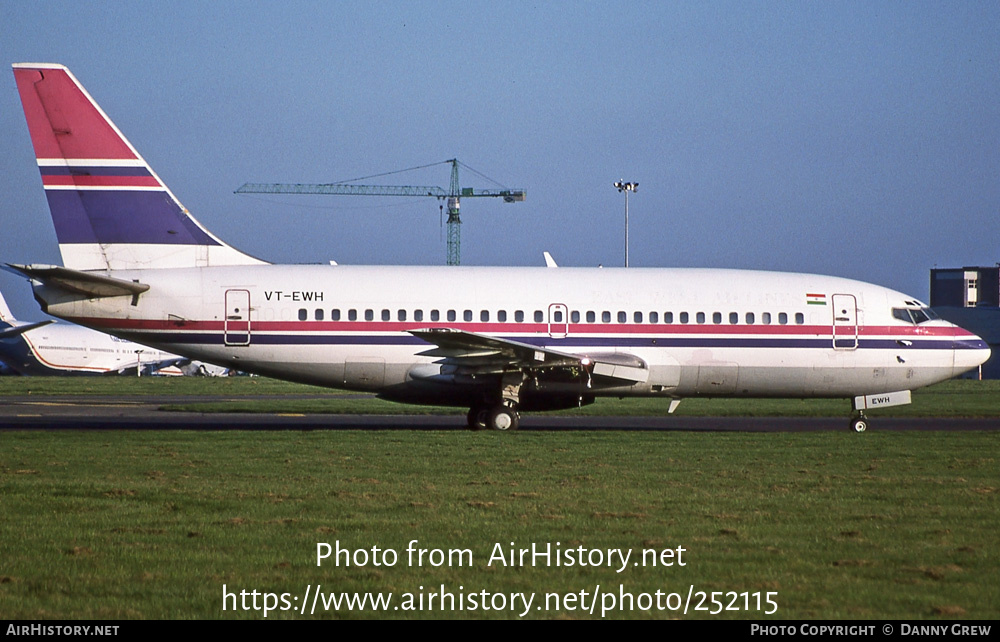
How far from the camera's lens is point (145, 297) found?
2414cm

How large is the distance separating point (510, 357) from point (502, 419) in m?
1.56

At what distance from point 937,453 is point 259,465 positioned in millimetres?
11571

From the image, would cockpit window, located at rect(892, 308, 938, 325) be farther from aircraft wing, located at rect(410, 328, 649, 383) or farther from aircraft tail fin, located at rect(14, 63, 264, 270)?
aircraft tail fin, located at rect(14, 63, 264, 270)

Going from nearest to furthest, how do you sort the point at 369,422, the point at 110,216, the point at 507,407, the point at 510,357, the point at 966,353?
1. the point at 510,357
2. the point at 110,216
3. the point at 507,407
4. the point at 966,353
5. the point at 369,422

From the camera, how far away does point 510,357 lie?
2419 centimetres

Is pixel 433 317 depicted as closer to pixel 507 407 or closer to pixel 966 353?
pixel 507 407

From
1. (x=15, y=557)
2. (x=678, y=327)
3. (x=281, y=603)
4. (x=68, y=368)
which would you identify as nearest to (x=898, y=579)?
(x=281, y=603)

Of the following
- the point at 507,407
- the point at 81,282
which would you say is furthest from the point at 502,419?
the point at 81,282

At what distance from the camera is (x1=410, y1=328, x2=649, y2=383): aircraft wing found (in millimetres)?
23312

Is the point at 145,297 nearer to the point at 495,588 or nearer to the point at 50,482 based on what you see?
the point at 50,482

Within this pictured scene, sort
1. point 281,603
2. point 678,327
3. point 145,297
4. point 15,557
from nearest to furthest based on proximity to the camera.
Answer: point 281,603
point 15,557
point 145,297
point 678,327

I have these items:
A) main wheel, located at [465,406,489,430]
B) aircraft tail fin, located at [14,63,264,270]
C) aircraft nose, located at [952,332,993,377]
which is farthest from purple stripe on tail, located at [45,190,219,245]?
aircraft nose, located at [952,332,993,377]

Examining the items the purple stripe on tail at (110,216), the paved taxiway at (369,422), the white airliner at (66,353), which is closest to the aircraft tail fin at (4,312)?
the white airliner at (66,353)

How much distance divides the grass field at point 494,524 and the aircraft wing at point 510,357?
3.94 meters
